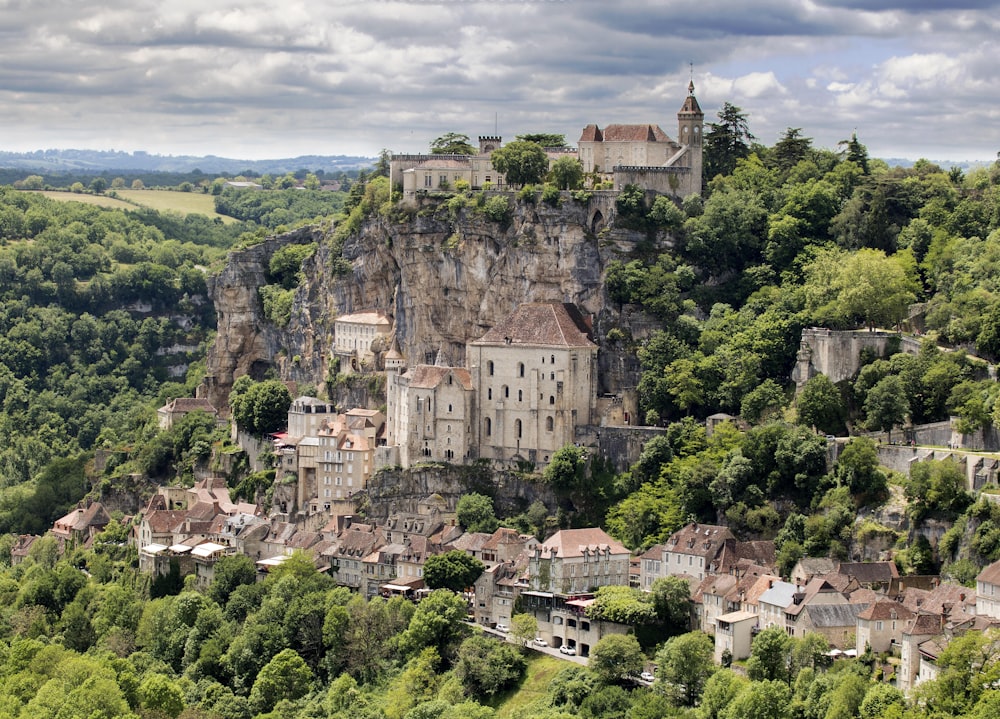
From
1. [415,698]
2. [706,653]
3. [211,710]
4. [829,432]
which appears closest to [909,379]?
[829,432]

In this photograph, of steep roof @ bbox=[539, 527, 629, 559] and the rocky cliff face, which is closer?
steep roof @ bbox=[539, 527, 629, 559]

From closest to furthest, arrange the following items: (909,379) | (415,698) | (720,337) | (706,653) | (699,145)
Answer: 1. (706,653)
2. (415,698)
3. (909,379)
4. (720,337)
5. (699,145)

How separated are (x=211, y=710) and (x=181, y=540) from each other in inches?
761

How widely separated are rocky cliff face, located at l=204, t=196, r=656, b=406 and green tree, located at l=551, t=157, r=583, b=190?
1.57m

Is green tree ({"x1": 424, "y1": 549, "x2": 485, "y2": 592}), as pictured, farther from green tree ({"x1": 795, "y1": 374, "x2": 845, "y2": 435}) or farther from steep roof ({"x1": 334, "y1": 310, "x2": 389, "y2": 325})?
steep roof ({"x1": 334, "y1": 310, "x2": 389, "y2": 325})

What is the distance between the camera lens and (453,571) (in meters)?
85.3

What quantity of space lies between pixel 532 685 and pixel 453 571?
947 cm

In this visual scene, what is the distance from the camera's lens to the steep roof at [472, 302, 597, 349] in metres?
93.2

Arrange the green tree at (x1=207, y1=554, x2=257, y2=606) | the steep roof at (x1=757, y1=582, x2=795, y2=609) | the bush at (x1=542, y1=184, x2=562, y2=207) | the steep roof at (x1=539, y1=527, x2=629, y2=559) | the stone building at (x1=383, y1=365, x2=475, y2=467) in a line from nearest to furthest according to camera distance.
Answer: the steep roof at (x1=757, y1=582, x2=795, y2=609), the steep roof at (x1=539, y1=527, x2=629, y2=559), the green tree at (x1=207, y1=554, x2=257, y2=606), the stone building at (x1=383, y1=365, x2=475, y2=467), the bush at (x1=542, y1=184, x2=562, y2=207)

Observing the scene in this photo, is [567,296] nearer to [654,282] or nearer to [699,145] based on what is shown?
[654,282]

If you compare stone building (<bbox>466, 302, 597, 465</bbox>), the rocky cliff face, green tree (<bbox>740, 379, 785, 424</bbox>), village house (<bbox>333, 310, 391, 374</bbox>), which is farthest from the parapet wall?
village house (<bbox>333, 310, 391, 374</bbox>)

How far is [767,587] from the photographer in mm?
75812

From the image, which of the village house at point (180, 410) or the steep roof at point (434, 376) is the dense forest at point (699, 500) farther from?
the steep roof at point (434, 376)

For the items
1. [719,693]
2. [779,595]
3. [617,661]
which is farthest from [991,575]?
[617,661]
